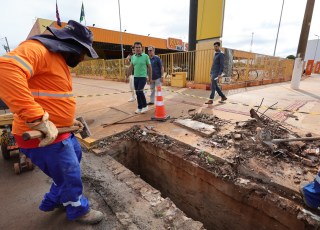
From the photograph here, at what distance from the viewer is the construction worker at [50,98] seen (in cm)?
124

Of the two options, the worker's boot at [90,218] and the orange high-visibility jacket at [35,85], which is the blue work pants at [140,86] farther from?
the worker's boot at [90,218]

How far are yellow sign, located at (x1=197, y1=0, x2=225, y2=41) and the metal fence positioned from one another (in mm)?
777

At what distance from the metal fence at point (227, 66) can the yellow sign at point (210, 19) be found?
78 cm

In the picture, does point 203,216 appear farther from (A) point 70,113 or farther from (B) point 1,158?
(B) point 1,158

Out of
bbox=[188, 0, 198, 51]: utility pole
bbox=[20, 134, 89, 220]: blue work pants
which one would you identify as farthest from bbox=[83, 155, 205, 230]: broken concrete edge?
bbox=[188, 0, 198, 51]: utility pole

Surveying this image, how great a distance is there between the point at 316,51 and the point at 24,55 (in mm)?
51334

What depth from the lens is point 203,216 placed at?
313cm

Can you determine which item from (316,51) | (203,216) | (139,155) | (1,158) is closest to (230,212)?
(203,216)

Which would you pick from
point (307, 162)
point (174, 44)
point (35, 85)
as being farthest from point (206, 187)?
point (174, 44)

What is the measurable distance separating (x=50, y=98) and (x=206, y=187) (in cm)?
249

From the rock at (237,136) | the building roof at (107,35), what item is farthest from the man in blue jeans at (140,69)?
the building roof at (107,35)

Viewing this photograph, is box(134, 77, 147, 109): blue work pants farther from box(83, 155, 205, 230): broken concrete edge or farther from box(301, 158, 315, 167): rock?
box(301, 158, 315, 167): rock

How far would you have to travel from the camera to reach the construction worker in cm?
124

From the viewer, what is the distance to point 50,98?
5.17ft
